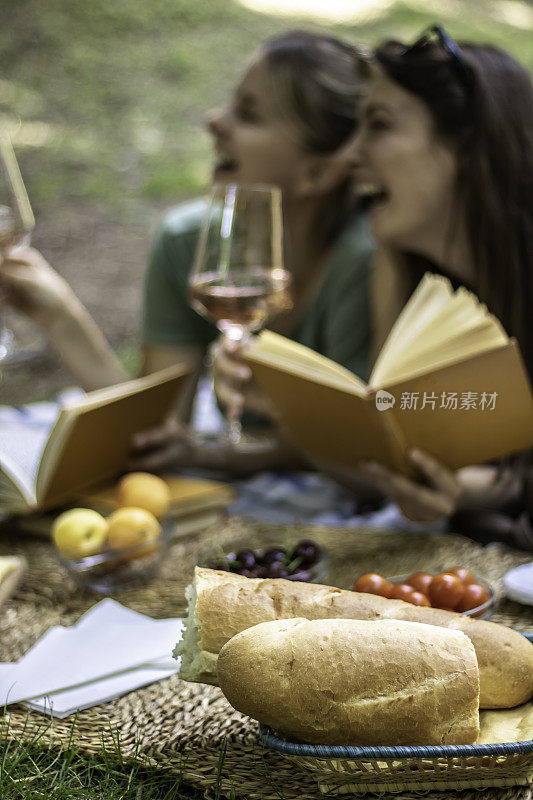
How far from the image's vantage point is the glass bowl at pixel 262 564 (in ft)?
4.16

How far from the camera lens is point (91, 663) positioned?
1.21 meters

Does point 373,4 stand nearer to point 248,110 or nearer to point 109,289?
point 109,289

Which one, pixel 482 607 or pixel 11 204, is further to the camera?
pixel 11 204

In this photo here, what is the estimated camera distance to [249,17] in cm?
→ 811

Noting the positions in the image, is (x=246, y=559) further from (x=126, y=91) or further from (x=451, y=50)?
(x=126, y=91)

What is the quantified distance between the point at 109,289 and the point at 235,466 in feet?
12.6

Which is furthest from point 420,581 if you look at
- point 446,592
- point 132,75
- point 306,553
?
point 132,75

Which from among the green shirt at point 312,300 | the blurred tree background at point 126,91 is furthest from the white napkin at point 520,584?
the blurred tree background at point 126,91

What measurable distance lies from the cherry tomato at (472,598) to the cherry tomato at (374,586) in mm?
95

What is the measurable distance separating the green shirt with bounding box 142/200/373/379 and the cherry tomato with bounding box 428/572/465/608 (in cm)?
101

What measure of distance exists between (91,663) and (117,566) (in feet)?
0.87

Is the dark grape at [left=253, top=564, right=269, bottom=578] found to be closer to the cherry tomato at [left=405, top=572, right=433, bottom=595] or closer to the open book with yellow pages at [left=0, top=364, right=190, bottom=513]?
the cherry tomato at [left=405, top=572, right=433, bottom=595]

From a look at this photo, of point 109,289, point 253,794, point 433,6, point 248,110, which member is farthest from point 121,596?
point 433,6

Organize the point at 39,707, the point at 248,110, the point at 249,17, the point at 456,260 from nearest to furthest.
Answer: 1. the point at 39,707
2. the point at 456,260
3. the point at 248,110
4. the point at 249,17
